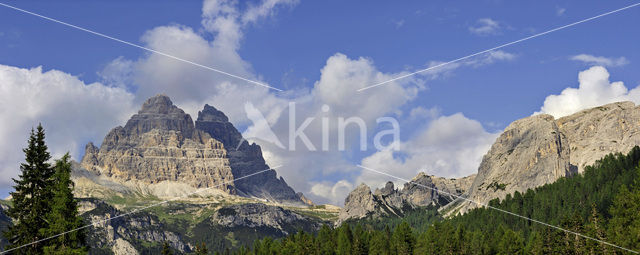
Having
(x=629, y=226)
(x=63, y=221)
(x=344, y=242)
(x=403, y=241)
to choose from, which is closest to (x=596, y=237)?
(x=629, y=226)

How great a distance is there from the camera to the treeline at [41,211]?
64.8 m

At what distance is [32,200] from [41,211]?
1.55 m

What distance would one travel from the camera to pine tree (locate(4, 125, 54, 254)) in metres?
64.8

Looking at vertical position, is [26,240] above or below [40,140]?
below

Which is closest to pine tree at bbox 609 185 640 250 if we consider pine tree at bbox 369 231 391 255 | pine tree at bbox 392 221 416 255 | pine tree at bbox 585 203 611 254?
pine tree at bbox 585 203 611 254

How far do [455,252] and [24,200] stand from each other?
12287 centimetres

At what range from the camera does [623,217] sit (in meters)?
116

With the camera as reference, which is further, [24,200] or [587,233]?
[587,233]

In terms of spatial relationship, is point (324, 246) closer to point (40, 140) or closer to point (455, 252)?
point (455, 252)

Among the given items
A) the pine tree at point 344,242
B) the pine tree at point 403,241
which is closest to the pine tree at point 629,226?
the pine tree at point 403,241

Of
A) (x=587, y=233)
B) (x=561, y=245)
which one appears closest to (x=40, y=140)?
(x=587, y=233)

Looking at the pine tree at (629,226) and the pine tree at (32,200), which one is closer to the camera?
the pine tree at (32,200)

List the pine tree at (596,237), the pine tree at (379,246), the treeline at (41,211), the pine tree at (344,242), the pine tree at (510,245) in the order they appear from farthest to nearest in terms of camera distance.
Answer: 1. the pine tree at (344,242)
2. the pine tree at (379,246)
3. the pine tree at (510,245)
4. the pine tree at (596,237)
5. the treeline at (41,211)

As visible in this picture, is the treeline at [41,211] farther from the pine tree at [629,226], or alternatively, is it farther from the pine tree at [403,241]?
the pine tree at [403,241]
